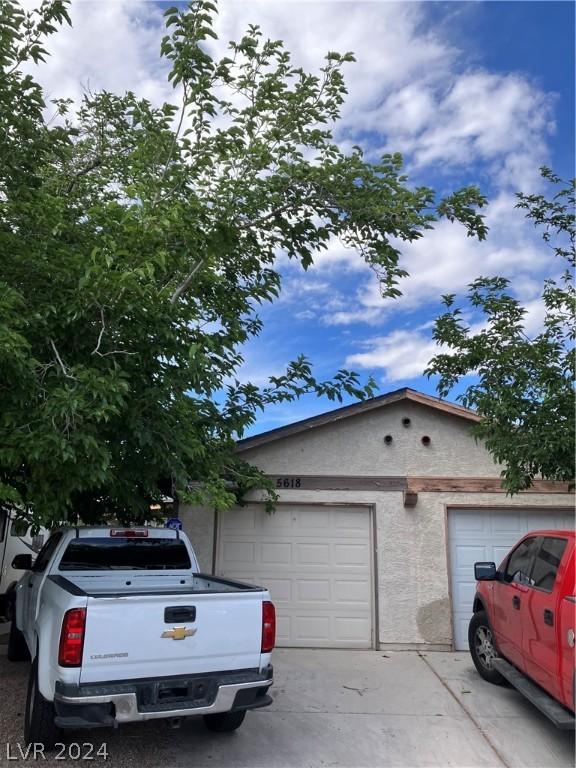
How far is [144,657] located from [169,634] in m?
0.22

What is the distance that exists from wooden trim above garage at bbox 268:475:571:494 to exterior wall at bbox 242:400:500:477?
9cm

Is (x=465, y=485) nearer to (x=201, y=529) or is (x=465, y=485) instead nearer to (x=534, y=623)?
(x=534, y=623)

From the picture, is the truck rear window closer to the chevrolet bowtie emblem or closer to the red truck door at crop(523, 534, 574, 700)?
the chevrolet bowtie emblem

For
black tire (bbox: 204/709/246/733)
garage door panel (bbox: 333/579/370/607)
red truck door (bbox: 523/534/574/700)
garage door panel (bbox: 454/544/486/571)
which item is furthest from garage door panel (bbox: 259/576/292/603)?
red truck door (bbox: 523/534/574/700)

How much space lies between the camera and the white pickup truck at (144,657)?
3744 millimetres

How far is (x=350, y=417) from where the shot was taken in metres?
9.09

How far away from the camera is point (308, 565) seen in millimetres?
8805

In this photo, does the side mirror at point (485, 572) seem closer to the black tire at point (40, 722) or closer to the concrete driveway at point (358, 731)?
the concrete driveway at point (358, 731)

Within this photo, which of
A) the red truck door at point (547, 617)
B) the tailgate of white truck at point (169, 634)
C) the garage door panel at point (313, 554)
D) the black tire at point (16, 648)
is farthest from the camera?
the garage door panel at point (313, 554)

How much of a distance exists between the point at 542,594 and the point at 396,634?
13.4 ft

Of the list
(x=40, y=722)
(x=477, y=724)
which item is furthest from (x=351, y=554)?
(x=40, y=722)

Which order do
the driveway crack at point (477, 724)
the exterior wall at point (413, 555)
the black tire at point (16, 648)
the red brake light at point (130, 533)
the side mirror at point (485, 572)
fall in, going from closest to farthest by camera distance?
the driveway crack at point (477, 724)
the red brake light at point (130, 533)
the side mirror at point (485, 572)
the black tire at point (16, 648)
the exterior wall at point (413, 555)

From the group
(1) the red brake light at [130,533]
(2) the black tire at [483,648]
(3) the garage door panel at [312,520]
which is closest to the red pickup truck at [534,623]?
(2) the black tire at [483,648]

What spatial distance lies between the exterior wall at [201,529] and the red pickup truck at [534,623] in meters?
4.16
